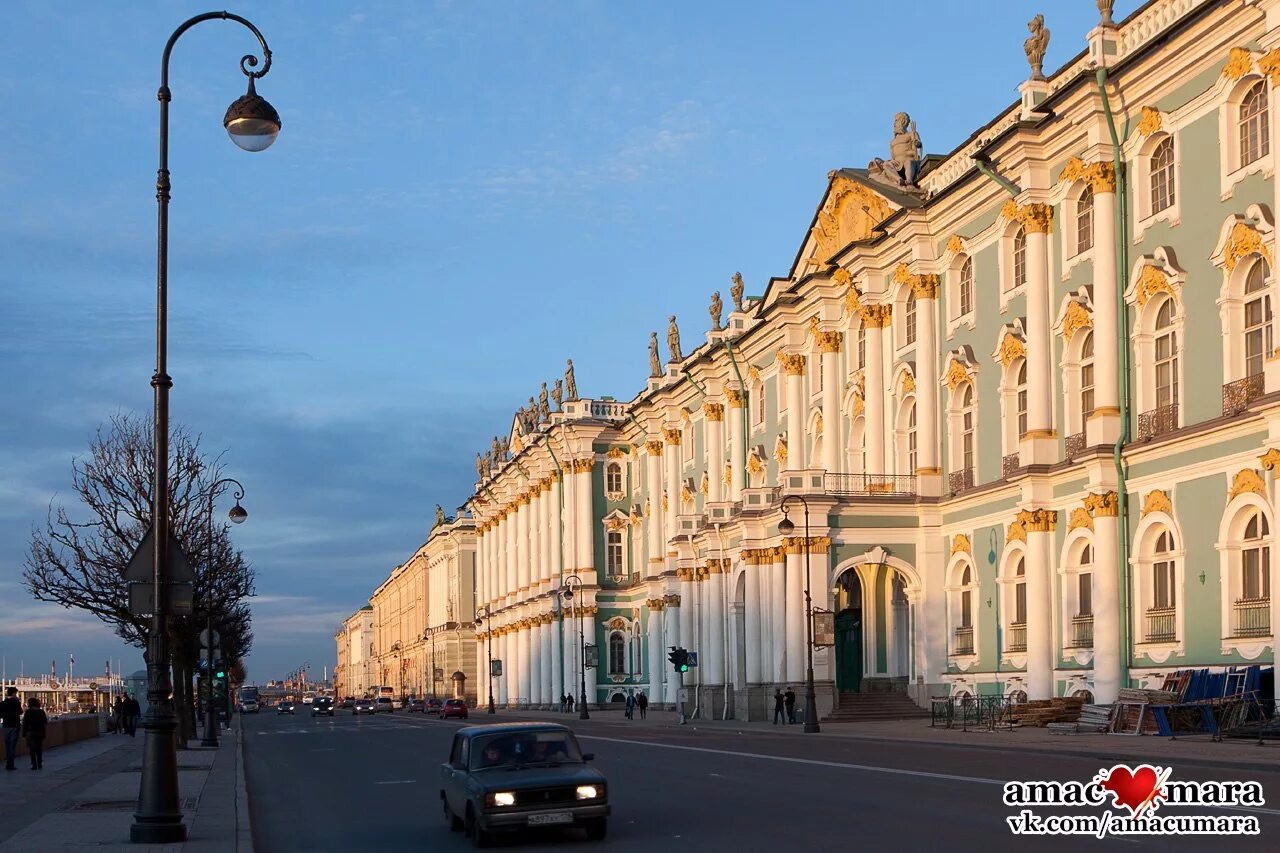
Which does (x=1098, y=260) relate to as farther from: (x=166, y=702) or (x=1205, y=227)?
(x=166, y=702)

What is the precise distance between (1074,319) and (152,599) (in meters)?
30.6

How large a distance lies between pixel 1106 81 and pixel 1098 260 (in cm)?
431

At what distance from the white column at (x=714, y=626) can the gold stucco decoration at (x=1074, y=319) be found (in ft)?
73.3

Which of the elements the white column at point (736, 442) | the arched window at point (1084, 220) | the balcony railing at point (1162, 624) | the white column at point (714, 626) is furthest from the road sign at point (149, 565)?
the white column at point (736, 442)

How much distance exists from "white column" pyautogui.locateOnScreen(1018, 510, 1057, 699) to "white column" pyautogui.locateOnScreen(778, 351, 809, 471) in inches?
739

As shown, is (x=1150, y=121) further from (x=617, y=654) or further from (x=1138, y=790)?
(x=617, y=654)

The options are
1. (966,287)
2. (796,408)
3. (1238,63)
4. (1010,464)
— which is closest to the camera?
(1238,63)

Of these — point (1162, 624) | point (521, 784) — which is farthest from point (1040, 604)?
point (521, 784)

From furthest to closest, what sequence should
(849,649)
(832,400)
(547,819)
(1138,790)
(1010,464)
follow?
(832,400) < (849,649) < (1010,464) < (1138,790) < (547,819)

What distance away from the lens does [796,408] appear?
64250 millimetres

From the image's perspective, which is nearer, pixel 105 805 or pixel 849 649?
pixel 105 805

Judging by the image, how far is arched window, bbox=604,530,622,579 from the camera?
98875 mm

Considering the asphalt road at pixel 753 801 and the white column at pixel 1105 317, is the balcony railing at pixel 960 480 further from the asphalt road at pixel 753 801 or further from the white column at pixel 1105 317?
the asphalt road at pixel 753 801

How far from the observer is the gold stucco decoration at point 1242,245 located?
36031 mm
